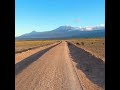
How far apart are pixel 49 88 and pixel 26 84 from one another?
5.25 ft
